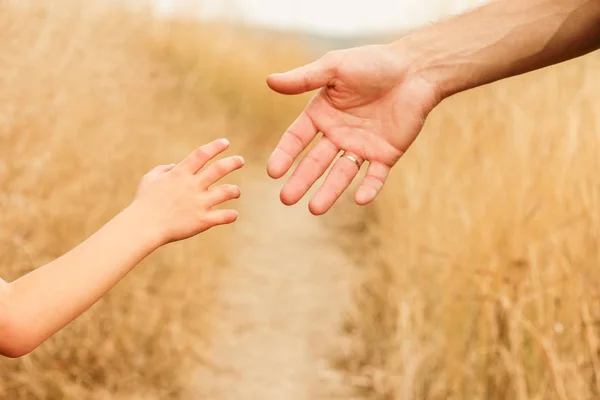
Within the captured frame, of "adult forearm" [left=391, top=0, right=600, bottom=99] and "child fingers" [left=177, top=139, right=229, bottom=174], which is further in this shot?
"adult forearm" [left=391, top=0, right=600, bottom=99]

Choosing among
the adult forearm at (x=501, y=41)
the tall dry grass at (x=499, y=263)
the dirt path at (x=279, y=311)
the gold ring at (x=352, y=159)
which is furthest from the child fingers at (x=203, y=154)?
→ the dirt path at (x=279, y=311)

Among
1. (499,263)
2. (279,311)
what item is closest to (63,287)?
(499,263)

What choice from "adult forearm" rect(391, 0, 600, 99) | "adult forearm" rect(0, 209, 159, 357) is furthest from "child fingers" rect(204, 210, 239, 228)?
"adult forearm" rect(391, 0, 600, 99)

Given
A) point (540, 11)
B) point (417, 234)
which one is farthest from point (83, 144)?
Result: point (540, 11)

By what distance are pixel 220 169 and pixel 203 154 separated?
35 mm

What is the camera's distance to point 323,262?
3.23 m

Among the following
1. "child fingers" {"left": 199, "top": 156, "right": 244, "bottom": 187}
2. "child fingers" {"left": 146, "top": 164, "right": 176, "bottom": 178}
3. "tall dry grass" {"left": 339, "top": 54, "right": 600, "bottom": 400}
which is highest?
"child fingers" {"left": 146, "top": 164, "right": 176, "bottom": 178}

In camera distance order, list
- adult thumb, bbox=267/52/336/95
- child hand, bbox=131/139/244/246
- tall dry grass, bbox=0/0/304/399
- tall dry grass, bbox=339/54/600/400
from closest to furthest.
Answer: child hand, bbox=131/139/244/246, adult thumb, bbox=267/52/336/95, tall dry grass, bbox=339/54/600/400, tall dry grass, bbox=0/0/304/399

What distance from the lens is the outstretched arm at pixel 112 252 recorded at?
1.03 meters

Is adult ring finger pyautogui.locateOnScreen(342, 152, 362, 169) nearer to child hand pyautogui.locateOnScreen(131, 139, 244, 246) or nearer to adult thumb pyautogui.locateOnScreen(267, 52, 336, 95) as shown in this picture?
adult thumb pyautogui.locateOnScreen(267, 52, 336, 95)

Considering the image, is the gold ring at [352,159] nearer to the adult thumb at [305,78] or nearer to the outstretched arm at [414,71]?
the outstretched arm at [414,71]

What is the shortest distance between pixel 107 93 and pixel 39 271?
1.58 metres

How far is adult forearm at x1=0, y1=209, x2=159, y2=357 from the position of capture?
3.35 feet

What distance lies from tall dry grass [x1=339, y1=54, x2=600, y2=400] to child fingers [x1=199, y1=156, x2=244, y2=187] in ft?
2.12
